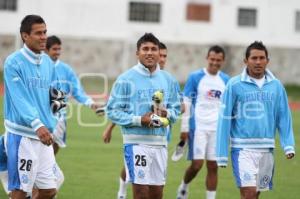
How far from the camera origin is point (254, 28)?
160ft

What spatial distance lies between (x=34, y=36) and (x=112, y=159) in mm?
8975

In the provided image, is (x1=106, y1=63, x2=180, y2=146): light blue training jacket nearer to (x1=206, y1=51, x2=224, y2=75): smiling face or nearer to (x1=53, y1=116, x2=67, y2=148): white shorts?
(x1=206, y1=51, x2=224, y2=75): smiling face

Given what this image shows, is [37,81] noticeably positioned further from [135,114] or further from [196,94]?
[196,94]

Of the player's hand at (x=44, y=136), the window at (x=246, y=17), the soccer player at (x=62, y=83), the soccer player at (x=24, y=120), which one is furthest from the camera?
the window at (x=246, y=17)

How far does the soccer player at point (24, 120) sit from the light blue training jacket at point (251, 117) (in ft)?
7.24

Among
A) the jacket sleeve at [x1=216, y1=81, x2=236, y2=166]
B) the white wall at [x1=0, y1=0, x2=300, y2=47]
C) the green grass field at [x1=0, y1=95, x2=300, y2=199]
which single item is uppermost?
the white wall at [x1=0, y1=0, x2=300, y2=47]

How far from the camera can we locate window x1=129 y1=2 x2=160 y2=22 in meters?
47.4

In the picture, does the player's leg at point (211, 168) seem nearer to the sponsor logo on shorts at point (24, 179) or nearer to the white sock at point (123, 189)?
the white sock at point (123, 189)

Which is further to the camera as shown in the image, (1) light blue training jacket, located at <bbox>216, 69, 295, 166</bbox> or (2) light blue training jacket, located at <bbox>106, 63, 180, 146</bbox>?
(1) light blue training jacket, located at <bbox>216, 69, 295, 166</bbox>

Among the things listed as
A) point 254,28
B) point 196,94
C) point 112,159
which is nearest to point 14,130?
point 196,94

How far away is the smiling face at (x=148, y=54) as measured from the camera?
35.2 ft

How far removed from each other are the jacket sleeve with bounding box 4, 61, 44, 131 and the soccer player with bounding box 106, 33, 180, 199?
128 cm

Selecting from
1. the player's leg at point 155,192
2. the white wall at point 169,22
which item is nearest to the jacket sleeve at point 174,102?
the player's leg at point 155,192

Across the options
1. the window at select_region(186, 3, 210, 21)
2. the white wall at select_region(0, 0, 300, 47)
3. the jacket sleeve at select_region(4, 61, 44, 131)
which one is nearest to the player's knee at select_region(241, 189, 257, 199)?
the jacket sleeve at select_region(4, 61, 44, 131)
